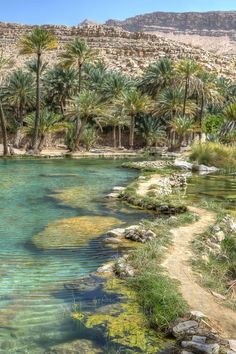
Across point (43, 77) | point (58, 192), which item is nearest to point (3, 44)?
point (43, 77)

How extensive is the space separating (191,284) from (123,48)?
7491cm

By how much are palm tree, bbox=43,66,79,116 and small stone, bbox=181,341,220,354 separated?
156 ft

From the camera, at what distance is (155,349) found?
6.37 metres

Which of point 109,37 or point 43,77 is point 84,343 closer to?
point 43,77

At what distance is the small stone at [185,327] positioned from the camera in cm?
662

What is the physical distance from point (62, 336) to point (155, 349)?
1327 millimetres

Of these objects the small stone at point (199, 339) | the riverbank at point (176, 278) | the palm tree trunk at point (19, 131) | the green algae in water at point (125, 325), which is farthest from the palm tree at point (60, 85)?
the small stone at point (199, 339)

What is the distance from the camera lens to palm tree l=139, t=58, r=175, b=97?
54.0 meters

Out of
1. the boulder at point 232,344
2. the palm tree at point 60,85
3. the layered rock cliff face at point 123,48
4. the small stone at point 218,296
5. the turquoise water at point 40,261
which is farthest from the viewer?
the layered rock cliff face at point 123,48

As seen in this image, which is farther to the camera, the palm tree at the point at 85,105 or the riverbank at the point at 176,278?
the palm tree at the point at 85,105

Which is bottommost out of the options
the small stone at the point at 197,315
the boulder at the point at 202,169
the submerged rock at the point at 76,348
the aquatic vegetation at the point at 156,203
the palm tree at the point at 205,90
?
the boulder at the point at 202,169

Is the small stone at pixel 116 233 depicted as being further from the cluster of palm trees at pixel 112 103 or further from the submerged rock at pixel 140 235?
the cluster of palm trees at pixel 112 103

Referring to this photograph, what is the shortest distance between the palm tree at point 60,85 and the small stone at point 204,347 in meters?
47.6

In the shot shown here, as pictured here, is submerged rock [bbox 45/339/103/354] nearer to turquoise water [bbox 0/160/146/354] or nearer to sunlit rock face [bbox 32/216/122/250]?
turquoise water [bbox 0/160/146/354]
